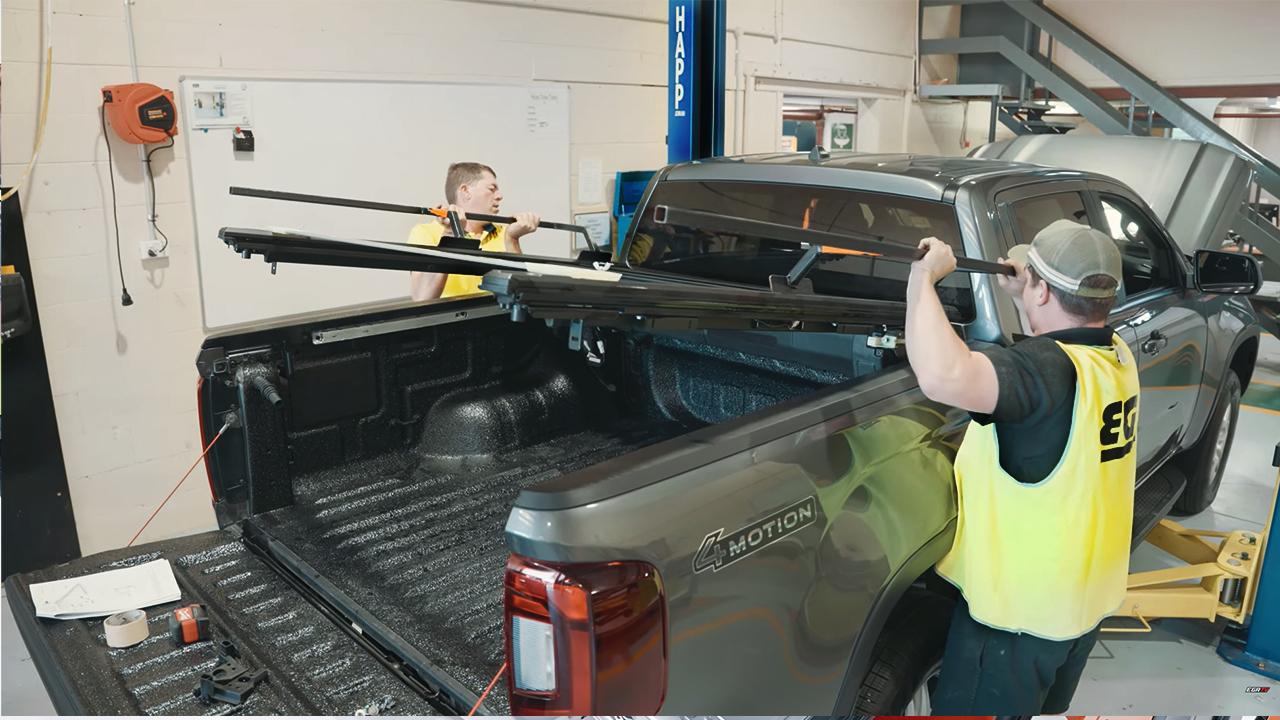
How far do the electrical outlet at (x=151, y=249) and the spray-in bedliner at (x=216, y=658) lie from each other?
2280 mm

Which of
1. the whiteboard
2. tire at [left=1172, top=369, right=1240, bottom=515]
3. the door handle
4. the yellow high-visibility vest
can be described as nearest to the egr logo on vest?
the yellow high-visibility vest

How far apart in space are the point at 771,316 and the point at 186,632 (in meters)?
1.59

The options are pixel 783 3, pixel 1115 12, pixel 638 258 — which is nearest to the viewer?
pixel 638 258

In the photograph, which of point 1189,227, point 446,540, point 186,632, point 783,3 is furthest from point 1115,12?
point 186,632

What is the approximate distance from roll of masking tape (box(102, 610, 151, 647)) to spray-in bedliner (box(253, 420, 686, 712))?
0.44 meters

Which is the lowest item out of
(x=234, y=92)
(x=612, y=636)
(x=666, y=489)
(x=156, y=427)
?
(x=156, y=427)

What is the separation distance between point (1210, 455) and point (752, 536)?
149 inches

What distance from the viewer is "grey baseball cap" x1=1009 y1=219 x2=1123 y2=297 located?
7.46 feet

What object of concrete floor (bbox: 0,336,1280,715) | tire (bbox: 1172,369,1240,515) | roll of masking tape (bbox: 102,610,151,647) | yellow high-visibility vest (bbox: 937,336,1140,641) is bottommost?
concrete floor (bbox: 0,336,1280,715)

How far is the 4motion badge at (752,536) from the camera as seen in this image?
69.0 inches

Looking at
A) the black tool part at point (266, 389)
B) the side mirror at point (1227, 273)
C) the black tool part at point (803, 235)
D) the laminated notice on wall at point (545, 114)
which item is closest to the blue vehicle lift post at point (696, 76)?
the laminated notice on wall at point (545, 114)

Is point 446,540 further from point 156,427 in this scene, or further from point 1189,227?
point 1189,227

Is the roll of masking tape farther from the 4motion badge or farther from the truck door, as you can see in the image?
the truck door

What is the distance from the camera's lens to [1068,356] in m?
2.24
